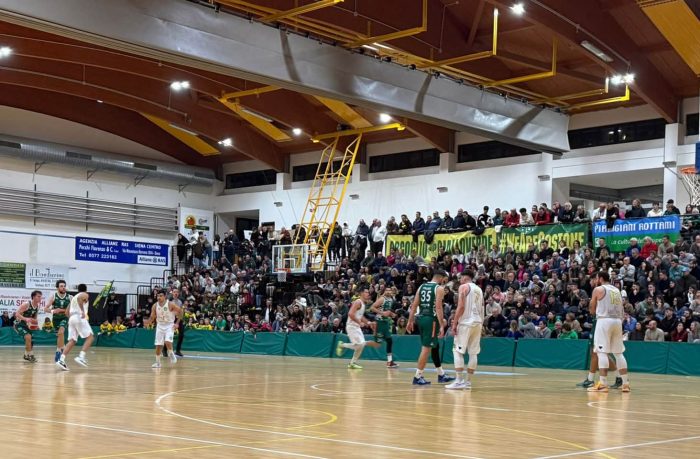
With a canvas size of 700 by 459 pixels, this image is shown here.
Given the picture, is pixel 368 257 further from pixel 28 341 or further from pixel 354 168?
pixel 28 341

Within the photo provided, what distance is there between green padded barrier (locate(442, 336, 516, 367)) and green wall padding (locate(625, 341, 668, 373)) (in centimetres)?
360

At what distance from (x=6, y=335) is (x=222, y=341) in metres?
11.1

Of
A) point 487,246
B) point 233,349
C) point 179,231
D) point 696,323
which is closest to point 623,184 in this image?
point 487,246

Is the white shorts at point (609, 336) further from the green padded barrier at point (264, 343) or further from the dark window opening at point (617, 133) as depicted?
the dark window opening at point (617, 133)

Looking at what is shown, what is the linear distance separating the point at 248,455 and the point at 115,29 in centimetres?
1525

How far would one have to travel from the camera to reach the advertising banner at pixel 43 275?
43.4 meters

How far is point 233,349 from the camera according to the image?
33625mm

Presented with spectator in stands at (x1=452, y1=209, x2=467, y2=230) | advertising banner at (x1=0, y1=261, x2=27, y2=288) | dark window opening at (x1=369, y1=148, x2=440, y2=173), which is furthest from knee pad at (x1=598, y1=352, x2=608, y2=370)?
advertising banner at (x1=0, y1=261, x2=27, y2=288)

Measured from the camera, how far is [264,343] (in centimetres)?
3291

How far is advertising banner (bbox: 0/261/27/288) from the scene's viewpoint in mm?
42500

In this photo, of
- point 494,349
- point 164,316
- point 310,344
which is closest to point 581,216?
point 494,349

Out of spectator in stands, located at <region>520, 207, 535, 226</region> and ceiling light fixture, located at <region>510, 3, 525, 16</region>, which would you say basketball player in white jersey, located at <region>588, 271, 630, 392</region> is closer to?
ceiling light fixture, located at <region>510, 3, 525, 16</region>

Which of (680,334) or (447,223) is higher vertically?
(447,223)

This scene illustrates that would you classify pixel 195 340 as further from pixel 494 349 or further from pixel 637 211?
pixel 637 211
